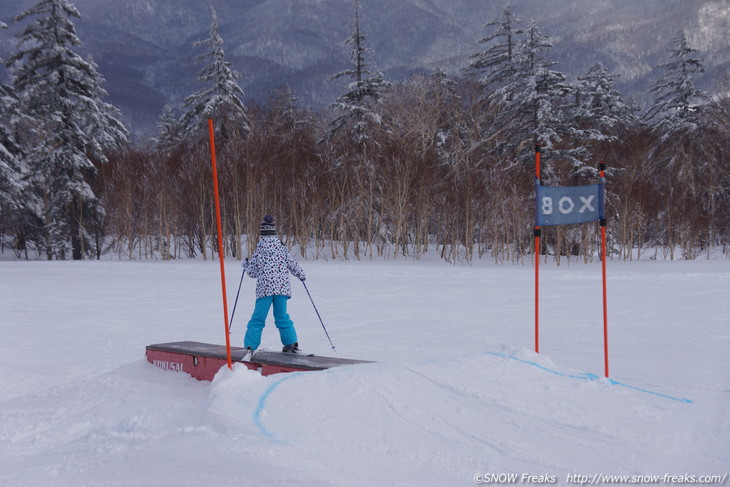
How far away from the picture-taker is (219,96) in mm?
36250

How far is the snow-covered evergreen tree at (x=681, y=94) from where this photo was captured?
36031 millimetres

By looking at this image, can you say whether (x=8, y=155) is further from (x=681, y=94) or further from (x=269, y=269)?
(x=681, y=94)

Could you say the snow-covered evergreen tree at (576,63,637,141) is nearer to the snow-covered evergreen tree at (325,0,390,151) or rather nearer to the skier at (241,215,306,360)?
the snow-covered evergreen tree at (325,0,390,151)

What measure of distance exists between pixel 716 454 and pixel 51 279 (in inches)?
903

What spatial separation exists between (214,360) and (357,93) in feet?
96.9

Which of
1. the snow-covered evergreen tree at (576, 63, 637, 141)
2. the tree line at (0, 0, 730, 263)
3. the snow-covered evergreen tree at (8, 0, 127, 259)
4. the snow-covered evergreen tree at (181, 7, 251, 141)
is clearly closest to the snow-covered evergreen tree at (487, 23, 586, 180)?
the tree line at (0, 0, 730, 263)

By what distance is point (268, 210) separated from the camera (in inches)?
1271

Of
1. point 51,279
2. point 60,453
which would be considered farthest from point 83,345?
point 51,279

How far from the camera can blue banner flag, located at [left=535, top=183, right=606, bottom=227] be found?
6.83m

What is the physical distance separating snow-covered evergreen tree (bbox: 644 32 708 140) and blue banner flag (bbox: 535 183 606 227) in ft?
113

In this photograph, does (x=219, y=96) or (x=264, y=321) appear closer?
(x=264, y=321)

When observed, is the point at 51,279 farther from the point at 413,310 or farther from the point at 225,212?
the point at 413,310

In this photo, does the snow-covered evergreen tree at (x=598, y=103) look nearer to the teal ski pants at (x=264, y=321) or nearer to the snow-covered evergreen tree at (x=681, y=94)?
the snow-covered evergreen tree at (x=681, y=94)

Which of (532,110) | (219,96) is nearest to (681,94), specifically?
(532,110)
